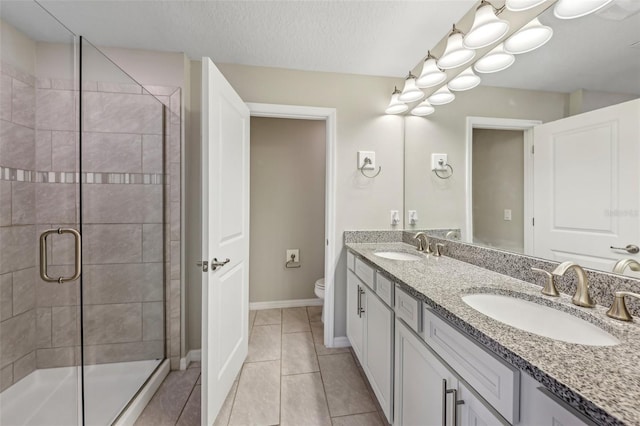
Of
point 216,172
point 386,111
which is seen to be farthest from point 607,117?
point 216,172

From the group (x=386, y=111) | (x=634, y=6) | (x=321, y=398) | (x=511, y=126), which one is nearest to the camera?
(x=634, y=6)

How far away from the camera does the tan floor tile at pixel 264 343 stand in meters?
2.00

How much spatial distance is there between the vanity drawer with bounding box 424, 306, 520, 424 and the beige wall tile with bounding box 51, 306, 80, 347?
7.19 ft

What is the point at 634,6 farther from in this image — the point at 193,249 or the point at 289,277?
the point at 289,277

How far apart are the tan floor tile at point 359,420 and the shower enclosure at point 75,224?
121cm

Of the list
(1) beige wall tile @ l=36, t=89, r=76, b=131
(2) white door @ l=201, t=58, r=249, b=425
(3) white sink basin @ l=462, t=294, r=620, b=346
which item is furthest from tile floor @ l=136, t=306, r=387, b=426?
(1) beige wall tile @ l=36, t=89, r=76, b=131

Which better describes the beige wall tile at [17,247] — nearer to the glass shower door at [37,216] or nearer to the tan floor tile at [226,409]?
the glass shower door at [37,216]

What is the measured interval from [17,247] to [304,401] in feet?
6.41

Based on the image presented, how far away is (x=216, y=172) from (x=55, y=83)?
1.32 metres

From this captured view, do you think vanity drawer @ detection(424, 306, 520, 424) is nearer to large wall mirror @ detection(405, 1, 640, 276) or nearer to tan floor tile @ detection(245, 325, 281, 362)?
large wall mirror @ detection(405, 1, 640, 276)

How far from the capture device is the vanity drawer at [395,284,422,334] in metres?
0.99

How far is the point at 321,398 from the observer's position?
1565 mm

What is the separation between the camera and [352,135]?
213 cm

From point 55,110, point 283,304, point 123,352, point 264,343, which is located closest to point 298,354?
point 264,343
